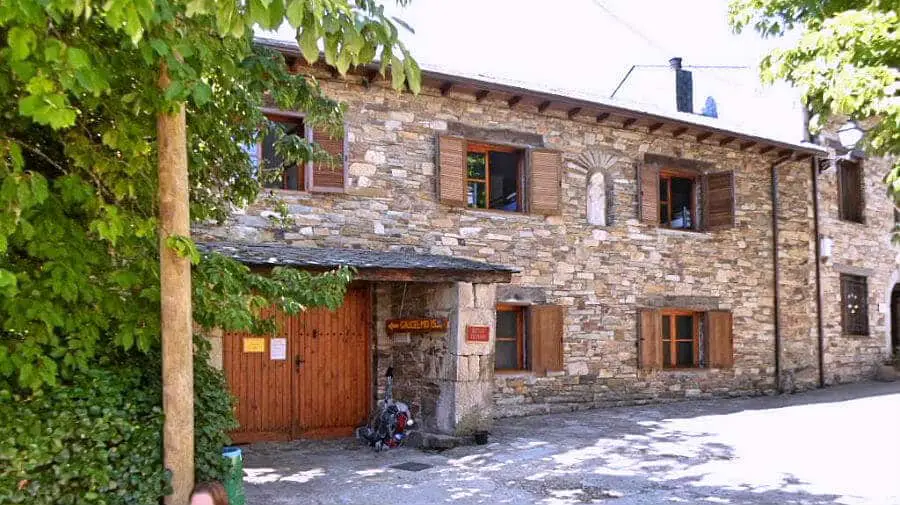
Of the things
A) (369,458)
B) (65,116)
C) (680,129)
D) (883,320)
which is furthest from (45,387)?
(883,320)

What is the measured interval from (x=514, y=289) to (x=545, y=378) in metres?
1.31

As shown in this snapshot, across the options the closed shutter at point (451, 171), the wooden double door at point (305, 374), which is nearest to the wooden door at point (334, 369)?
the wooden double door at point (305, 374)

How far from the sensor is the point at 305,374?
9242 mm

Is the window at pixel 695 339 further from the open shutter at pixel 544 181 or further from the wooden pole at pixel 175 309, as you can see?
the wooden pole at pixel 175 309

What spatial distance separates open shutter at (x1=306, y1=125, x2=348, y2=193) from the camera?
9180mm

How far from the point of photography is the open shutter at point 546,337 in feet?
34.4

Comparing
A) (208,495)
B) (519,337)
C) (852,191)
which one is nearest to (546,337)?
(519,337)

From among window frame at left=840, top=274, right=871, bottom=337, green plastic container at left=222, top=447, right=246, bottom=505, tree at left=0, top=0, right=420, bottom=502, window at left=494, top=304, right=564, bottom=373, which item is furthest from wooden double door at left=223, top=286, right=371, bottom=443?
window frame at left=840, top=274, right=871, bottom=337

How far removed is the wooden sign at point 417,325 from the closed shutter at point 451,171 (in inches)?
72.0

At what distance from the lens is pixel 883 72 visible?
484 cm

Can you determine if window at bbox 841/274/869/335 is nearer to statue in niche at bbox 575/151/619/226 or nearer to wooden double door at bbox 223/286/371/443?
statue in niche at bbox 575/151/619/226

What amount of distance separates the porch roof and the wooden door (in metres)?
0.97

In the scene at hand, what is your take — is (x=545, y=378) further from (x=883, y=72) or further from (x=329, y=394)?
(x=883, y=72)

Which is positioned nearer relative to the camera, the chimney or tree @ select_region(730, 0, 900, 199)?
tree @ select_region(730, 0, 900, 199)
